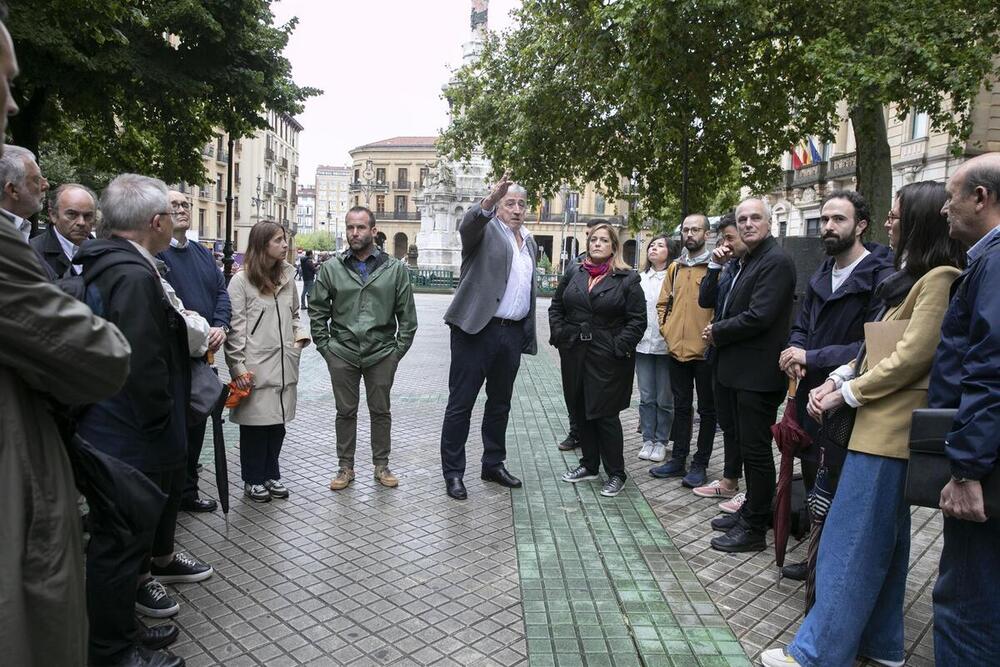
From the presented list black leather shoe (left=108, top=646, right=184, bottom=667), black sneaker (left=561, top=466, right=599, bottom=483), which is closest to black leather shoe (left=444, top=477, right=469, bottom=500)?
black sneaker (left=561, top=466, right=599, bottom=483)

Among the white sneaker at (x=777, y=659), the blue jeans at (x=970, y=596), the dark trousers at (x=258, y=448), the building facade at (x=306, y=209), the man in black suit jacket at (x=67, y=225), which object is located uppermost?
the building facade at (x=306, y=209)

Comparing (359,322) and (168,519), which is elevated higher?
(359,322)

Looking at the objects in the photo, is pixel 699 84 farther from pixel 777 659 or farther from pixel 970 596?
pixel 970 596

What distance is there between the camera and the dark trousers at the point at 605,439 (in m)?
5.76

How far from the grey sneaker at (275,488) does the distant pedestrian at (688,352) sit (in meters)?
3.03

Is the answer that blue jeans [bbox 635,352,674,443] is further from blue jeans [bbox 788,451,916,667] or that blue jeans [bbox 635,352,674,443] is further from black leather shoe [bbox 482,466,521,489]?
blue jeans [bbox 788,451,916,667]

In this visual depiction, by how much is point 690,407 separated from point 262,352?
359 centimetres

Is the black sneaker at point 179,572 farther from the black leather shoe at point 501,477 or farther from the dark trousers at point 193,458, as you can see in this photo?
the black leather shoe at point 501,477

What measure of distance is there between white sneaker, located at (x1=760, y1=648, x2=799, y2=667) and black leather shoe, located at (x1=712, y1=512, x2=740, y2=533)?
1616mm

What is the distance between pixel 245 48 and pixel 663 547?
Answer: 14756mm

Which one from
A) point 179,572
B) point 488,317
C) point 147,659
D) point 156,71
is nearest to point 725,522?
point 488,317

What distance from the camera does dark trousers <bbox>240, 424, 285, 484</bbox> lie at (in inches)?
211

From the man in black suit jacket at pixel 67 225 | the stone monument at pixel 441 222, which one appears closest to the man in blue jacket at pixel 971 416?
the man in black suit jacket at pixel 67 225

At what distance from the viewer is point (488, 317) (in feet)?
18.5
